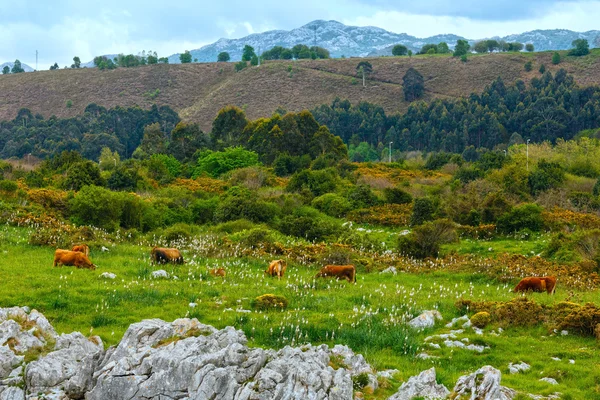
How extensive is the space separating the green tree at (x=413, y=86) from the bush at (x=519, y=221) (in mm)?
102349

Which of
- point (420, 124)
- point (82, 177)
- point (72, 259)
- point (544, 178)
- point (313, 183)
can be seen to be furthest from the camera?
point (420, 124)

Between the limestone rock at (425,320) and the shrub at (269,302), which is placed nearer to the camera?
the limestone rock at (425,320)

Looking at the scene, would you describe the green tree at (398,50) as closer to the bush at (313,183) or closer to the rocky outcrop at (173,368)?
the bush at (313,183)

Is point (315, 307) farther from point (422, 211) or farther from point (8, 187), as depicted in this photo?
point (8, 187)

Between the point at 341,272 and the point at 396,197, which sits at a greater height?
the point at 341,272

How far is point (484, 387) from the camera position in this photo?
11547 mm

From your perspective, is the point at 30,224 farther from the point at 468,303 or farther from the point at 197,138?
the point at 197,138

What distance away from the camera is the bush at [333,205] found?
45.8 m

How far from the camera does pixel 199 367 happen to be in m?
12.4

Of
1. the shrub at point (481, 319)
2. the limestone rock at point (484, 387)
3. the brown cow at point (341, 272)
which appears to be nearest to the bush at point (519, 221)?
the brown cow at point (341, 272)

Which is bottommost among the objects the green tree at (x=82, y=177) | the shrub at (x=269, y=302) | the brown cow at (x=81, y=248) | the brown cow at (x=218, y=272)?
the brown cow at (x=218, y=272)

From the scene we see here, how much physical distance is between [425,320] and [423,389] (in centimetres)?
534

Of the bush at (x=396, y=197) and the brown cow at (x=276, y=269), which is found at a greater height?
the brown cow at (x=276, y=269)

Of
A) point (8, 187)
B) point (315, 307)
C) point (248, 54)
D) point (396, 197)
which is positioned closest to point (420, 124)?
point (248, 54)
